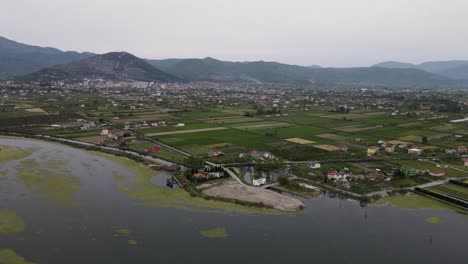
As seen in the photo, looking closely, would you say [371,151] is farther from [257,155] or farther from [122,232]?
[122,232]

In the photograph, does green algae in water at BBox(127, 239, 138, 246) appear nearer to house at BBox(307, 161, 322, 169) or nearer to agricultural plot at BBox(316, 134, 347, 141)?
house at BBox(307, 161, 322, 169)

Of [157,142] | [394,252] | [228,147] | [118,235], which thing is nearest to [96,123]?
[157,142]

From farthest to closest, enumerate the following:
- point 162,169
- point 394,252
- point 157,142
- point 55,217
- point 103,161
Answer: point 157,142, point 103,161, point 162,169, point 55,217, point 394,252

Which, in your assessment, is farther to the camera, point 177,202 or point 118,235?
point 177,202

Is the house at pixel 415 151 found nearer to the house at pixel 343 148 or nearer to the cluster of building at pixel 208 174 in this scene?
the house at pixel 343 148

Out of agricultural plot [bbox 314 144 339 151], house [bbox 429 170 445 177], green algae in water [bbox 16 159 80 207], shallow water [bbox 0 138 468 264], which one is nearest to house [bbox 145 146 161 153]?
green algae in water [bbox 16 159 80 207]

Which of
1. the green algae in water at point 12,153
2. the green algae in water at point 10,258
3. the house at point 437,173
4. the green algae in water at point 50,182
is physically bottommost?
the green algae in water at point 12,153

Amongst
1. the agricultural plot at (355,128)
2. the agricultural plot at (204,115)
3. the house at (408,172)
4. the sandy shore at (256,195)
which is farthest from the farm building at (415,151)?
the agricultural plot at (204,115)

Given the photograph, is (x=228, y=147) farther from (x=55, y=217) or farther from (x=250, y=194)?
(x=55, y=217)
